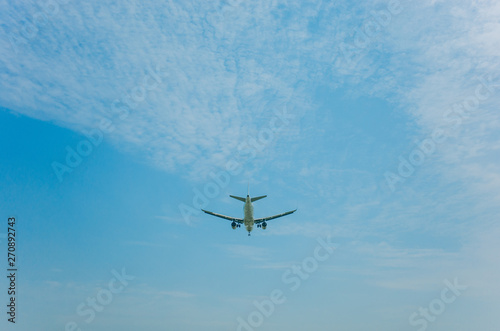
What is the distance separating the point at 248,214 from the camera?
5212 inches

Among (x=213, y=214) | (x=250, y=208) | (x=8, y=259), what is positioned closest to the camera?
(x=8, y=259)

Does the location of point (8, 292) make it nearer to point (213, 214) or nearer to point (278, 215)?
point (213, 214)

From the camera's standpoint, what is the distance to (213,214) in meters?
143

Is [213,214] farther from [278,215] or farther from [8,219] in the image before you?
[8,219]

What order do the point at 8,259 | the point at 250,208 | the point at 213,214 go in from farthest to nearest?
the point at 213,214, the point at 250,208, the point at 8,259

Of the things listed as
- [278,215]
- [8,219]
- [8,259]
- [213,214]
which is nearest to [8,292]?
[8,259]

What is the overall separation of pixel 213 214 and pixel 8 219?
68.2 metres

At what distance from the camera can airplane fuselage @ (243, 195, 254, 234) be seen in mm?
129650

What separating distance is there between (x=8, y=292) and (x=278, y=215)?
83662mm

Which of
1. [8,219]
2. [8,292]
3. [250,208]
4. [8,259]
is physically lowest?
[8,292]

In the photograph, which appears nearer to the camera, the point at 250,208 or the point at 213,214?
the point at 250,208

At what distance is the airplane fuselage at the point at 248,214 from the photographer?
129650 mm

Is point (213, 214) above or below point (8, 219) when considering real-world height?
above

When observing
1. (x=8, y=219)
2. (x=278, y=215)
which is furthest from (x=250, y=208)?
(x=8, y=219)
